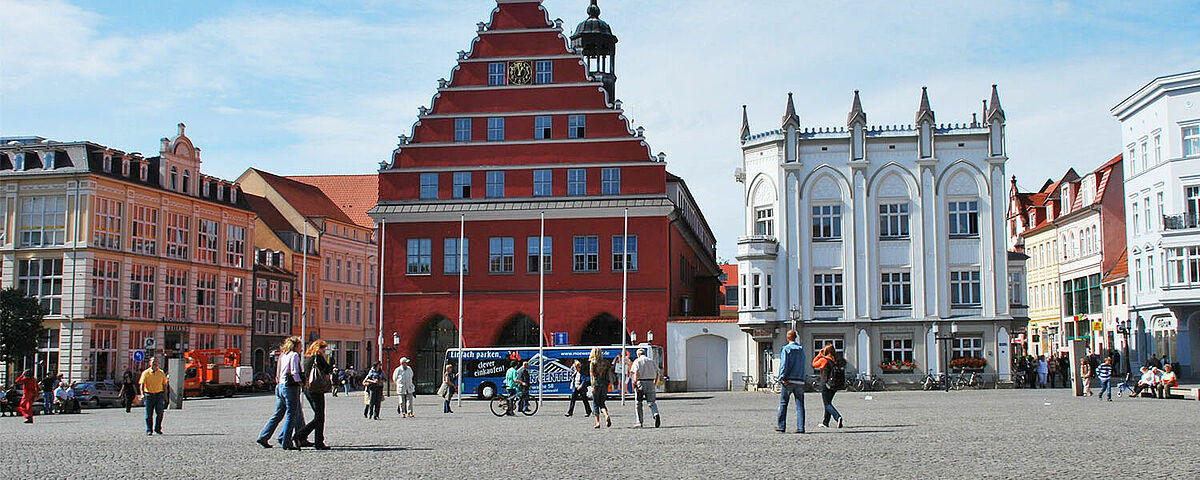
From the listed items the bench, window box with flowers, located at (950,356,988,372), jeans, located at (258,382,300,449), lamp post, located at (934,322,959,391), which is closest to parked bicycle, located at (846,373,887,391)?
lamp post, located at (934,322,959,391)

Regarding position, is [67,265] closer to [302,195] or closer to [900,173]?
[302,195]

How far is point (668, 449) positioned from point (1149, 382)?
1116 inches

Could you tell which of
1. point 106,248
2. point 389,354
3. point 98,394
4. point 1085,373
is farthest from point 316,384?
point 106,248

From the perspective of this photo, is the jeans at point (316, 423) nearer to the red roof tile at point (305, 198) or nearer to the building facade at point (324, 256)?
the building facade at point (324, 256)

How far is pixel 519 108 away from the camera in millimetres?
60500

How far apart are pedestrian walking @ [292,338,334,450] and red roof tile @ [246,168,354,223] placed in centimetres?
7880

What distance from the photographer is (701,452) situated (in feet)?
60.7

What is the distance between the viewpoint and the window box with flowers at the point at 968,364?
56312mm

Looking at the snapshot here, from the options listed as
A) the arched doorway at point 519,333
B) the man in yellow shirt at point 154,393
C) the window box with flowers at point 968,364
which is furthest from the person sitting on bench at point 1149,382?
the man in yellow shirt at point 154,393

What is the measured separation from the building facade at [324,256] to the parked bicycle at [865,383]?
4296cm

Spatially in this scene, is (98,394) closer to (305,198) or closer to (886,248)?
(886,248)

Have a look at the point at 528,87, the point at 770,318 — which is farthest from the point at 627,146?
the point at 770,318

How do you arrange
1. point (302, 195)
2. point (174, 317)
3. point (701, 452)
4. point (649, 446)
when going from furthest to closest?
1. point (302, 195)
2. point (174, 317)
3. point (649, 446)
4. point (701, 452)

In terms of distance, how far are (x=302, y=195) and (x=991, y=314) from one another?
6024cm
